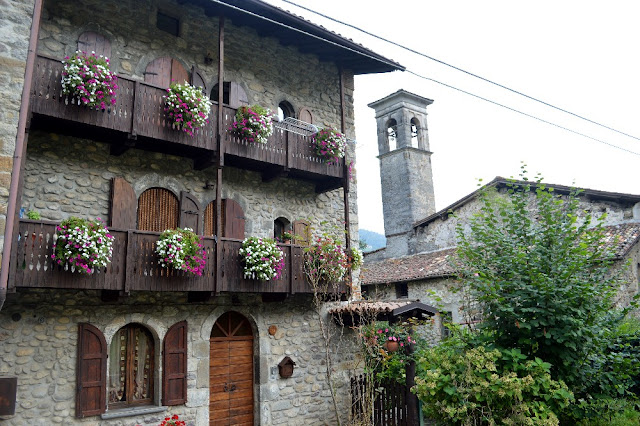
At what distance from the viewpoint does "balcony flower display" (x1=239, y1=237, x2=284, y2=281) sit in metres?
9.58

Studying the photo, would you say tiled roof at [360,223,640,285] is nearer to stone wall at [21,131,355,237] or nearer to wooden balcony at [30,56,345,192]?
stone wall at [21,131,355,237]

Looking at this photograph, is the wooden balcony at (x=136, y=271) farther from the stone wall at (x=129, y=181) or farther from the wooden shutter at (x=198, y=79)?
the wooden shutter at (x=198, y=79)

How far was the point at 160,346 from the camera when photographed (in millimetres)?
9234

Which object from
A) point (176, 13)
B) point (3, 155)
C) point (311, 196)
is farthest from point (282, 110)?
point (3, 155)

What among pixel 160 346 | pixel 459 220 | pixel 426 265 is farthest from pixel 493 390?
pixel 459 220

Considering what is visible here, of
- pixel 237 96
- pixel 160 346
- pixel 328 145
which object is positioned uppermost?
pixel 237 96

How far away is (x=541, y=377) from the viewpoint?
24.0 ft

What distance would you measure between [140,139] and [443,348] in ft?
22.6

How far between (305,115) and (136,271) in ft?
19.9

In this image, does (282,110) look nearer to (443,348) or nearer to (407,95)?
(443,348)

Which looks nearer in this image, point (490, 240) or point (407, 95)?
point (490, 240)

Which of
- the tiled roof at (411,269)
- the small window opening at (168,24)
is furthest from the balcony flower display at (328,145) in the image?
the tiled roof at (411,269)

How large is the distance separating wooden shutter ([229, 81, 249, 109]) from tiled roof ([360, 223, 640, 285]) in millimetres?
6538

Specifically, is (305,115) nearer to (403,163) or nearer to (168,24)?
(168,24)
